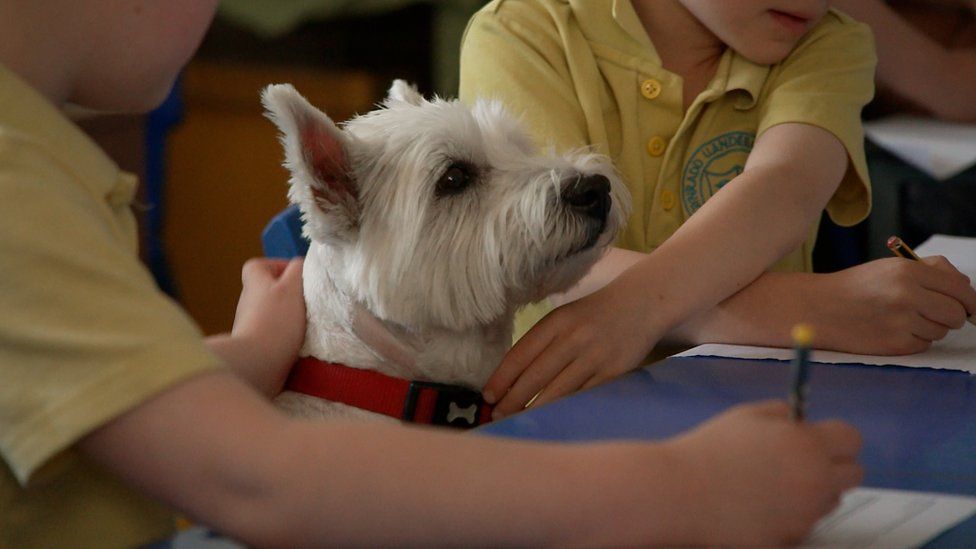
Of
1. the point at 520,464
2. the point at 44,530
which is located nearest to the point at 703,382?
the point at 520,464

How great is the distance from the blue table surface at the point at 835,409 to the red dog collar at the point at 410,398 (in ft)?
0.51

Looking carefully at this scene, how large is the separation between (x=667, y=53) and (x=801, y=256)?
31 centimetres

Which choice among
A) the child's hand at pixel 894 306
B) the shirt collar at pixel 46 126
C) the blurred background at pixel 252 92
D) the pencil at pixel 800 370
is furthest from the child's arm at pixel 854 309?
the blurred background at pixel 252 92

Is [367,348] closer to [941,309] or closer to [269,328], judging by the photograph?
[269,328]

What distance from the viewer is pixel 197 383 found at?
581 mm

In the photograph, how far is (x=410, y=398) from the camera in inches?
40.8

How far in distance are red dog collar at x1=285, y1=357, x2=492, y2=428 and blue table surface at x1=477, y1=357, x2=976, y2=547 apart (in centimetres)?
16

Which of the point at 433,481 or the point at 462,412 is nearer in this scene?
the point at 433,481

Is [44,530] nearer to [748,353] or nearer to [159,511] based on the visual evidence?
[159,511]

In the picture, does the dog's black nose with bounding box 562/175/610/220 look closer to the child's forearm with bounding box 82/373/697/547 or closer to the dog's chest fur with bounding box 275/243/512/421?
the dog's chest fur with bounding box 275/243/512/421

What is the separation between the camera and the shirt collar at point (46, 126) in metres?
0.66

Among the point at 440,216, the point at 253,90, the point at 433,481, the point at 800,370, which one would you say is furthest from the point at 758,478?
the point at 253,90

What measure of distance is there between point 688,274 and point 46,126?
0.63 meters

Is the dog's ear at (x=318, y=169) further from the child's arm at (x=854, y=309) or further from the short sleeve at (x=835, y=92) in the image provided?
the short sleeve at (x=835, y=92)
